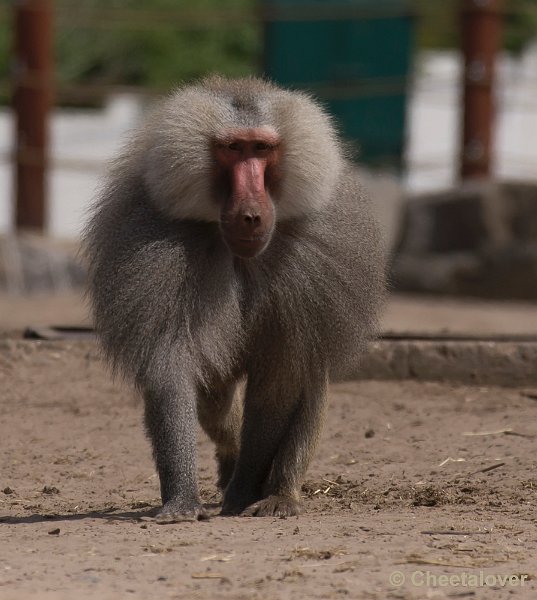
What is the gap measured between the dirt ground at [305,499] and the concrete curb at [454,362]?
0.22ft

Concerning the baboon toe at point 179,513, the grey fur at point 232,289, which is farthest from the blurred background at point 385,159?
the baboon toe at point 179,513

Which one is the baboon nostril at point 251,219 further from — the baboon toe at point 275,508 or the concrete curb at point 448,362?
the concrete curb at point 448,362

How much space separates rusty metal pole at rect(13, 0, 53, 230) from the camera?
1032 centimetres

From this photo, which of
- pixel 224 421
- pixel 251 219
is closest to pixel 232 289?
pixel 251 219

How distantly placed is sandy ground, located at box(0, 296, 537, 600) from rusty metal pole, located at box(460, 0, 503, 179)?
5.21 meters

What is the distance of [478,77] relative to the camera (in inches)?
426

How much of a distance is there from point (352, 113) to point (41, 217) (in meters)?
2.86

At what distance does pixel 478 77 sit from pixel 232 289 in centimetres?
704

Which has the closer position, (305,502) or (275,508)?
(275,508)

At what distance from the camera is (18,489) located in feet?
15.8

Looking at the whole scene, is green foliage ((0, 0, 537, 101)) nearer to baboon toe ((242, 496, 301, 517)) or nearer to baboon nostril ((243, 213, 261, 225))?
baboon toe ((242, 496, 301, 517))

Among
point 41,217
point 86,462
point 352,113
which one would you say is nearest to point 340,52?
point 352,113

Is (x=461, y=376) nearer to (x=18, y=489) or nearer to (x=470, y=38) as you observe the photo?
(x=18, y=489)

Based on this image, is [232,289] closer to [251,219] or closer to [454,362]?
[251,219]
